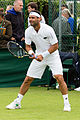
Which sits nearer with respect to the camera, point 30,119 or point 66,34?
point 30,119

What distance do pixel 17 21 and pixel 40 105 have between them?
11.0 feet

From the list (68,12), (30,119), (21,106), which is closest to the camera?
(30,119)

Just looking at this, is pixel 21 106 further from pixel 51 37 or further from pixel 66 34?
pixel 66 34

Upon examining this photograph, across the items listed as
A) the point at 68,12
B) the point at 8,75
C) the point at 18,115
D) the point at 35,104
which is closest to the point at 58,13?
the point at 68,12

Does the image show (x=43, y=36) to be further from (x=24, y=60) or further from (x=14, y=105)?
(x=24, y=60)

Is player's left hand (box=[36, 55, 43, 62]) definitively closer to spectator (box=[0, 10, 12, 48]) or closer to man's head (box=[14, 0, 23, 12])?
spectator (box=[0, 10, 12, 48])

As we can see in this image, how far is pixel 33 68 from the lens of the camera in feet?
22.8

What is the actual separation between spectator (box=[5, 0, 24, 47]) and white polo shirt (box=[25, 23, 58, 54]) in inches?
132

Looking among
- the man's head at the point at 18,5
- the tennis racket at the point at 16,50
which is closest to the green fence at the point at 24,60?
the man's head at the point at 18,5

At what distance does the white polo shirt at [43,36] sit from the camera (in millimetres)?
6641

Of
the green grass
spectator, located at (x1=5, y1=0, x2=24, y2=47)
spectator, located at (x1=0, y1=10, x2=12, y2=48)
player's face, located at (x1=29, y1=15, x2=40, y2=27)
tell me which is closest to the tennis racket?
player's face, located at (x1=29, y1=15, x2=40, y2=27)

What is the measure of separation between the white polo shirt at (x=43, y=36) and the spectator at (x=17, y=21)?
3362 mm

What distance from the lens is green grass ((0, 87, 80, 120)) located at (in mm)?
6254

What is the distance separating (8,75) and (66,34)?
181 centimetres
